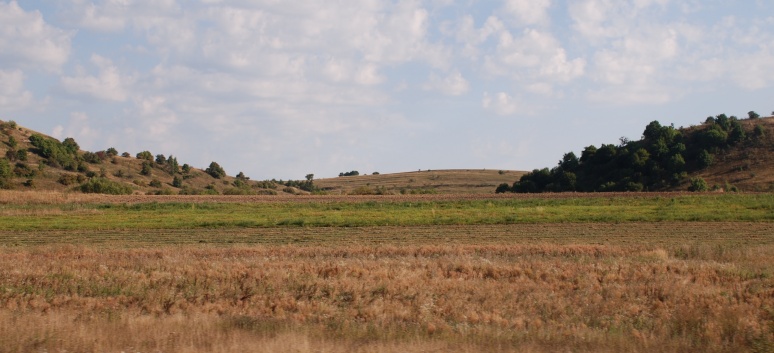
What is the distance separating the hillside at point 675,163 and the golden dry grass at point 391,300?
54.3 m

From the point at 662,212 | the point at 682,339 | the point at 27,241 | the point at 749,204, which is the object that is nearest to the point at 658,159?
the point at 749,204

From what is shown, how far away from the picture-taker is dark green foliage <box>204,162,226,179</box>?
11200 centimetres

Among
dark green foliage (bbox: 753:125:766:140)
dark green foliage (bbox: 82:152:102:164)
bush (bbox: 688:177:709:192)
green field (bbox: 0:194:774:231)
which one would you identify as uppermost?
dark green foliage (bbox: 82:152:102:164)

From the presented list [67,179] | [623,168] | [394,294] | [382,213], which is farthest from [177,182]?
[394,294]

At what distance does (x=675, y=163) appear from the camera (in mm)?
72062

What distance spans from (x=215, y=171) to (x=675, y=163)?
71570mm

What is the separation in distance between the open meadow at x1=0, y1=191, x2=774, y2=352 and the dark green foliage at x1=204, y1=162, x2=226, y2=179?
3255 inches

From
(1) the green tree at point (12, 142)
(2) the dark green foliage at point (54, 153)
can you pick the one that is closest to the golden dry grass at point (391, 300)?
(2) the dark green foliage at point (54, 153)

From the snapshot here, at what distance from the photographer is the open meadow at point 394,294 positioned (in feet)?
30.9

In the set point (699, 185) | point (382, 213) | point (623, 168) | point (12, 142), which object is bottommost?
point (382, 213)

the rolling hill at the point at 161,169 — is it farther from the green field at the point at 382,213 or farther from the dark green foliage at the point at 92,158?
the green field at the point at 382,213

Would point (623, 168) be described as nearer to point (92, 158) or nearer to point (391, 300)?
point (391, 300)

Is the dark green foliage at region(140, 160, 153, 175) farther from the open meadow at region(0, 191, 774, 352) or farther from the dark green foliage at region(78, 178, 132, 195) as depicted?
the open meadow at region(0, 191, 774, 352)

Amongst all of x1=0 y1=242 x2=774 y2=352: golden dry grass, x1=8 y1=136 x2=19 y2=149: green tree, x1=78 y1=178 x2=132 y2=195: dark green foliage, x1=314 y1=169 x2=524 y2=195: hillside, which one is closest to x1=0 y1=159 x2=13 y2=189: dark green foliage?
x1=78 y1=178 x2=132 y2=195: dark green foliage
